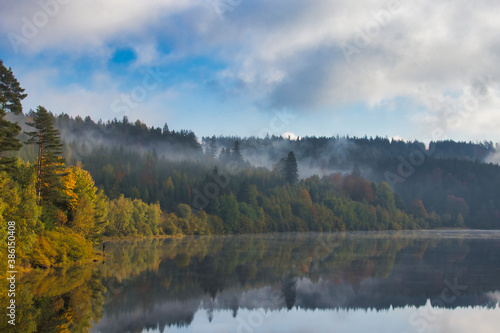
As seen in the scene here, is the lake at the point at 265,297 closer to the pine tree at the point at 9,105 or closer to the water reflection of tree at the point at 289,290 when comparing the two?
the water reflection of tree at the point at 289,290

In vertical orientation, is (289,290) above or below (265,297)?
below

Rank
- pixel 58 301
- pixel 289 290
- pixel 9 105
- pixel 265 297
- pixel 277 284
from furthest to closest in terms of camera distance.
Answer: pixel 9 105 → pixel 277 284 → pixel 289 290 → pixel 265 297 → pixel 58 301

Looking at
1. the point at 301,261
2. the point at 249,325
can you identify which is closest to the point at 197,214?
the point at 301,261

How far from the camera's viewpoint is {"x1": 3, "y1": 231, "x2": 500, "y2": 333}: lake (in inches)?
1206

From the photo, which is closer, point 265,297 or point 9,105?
point 265,297

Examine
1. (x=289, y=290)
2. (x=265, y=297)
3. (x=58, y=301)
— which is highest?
(x=58, y=301)

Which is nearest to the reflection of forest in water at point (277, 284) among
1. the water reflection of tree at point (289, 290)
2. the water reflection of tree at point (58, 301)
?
the water reflection of tree at point (289, 290)

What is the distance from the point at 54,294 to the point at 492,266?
5055 cm

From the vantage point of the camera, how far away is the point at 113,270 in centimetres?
5194

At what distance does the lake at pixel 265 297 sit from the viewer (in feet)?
100

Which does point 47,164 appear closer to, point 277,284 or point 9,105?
point 9,105

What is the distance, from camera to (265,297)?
39.2 meters

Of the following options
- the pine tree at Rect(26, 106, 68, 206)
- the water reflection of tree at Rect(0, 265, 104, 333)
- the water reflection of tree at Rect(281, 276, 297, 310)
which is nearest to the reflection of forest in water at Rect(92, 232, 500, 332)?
the water reflection of tree at Rect(281, 276, 297, 310)

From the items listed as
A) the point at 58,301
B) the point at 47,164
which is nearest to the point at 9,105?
the point at 47,164
